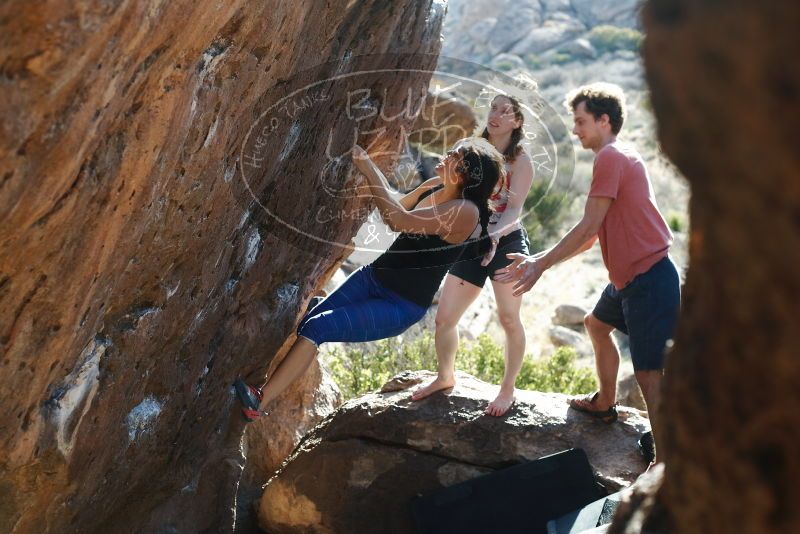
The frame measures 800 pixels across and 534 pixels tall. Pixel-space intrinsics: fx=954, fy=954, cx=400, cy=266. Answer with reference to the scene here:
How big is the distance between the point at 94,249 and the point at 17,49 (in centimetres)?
98

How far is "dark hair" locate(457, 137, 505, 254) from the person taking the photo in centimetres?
461

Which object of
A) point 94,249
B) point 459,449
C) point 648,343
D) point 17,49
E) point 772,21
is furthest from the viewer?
point 459,449

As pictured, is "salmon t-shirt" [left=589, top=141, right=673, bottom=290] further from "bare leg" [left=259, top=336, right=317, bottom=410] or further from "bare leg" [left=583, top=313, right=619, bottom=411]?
Result: "bare leg" [left=259, top=336, right=317, bottom=410]

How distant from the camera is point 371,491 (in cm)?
552

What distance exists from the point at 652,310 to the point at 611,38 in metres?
41.6

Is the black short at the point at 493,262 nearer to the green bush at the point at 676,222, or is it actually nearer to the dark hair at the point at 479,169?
the dark hair at the point at 479,169

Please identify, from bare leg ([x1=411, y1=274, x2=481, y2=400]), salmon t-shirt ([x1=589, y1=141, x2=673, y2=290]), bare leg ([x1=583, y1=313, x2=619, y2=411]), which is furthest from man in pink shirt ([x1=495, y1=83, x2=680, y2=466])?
bare leg ([x1=411, y1=274, x2=481, y2=400])

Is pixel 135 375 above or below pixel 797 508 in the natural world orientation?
below

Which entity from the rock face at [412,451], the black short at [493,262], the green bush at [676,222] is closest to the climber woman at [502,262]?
the black short at [493,262]

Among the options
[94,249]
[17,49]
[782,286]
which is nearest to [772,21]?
[782,286]

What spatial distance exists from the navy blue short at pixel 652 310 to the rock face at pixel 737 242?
2.33 metres

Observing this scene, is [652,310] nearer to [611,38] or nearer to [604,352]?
[604,352]

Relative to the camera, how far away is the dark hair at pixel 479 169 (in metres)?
4.61

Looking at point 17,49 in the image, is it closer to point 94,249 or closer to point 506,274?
point 94,249
